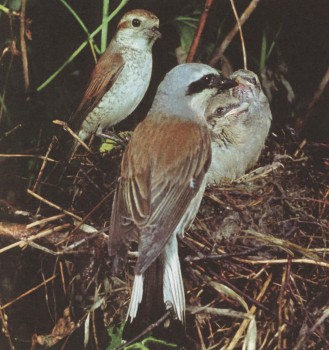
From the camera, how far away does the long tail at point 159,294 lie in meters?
3.31

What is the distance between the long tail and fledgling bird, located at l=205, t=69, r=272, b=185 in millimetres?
727

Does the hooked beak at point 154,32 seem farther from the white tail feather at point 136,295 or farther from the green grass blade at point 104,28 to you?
the white tail feather at point 136,295

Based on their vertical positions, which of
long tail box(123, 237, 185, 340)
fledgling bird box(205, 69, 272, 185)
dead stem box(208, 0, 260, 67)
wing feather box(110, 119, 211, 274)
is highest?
dead stem box(208, 0, 260, 67)

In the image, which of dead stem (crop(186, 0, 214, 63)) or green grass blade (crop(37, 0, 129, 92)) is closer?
green grass blade (crop(37, 0, 129, 92))

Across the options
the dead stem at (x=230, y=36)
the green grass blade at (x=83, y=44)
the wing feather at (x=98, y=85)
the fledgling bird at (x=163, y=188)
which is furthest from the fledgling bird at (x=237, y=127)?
the green grass blade at (x=83, y=44)

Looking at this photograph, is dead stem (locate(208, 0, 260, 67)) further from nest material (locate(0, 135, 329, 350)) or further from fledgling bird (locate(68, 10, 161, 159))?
nest material (locate(0, 135, 329, 350))

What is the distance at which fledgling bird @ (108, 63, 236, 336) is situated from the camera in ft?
10.5

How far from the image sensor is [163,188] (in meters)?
3.38

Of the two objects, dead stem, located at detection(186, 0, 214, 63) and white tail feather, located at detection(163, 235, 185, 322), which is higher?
dead stem, located at detection(186, 0, 214, 63)

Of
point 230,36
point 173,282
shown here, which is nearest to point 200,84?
point 230,36

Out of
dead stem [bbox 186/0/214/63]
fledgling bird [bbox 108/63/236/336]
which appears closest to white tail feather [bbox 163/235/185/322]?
fledgling bird [bbox 108/63/236/336]

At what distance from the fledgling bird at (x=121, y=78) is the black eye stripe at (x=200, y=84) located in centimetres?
48

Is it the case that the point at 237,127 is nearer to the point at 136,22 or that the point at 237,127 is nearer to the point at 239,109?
the point at 239,109

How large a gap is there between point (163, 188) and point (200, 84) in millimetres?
573
